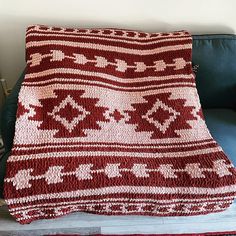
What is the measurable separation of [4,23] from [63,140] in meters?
0.76

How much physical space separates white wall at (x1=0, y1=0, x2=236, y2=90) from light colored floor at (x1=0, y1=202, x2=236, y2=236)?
926mm

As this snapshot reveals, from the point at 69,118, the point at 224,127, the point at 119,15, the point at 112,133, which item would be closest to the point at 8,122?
the point at 69,118

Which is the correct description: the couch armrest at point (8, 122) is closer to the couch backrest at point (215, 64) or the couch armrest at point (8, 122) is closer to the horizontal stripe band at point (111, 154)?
the horizontal stripe band at point (111, 154)

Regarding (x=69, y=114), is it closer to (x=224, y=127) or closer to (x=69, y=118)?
(x=69, y=118)

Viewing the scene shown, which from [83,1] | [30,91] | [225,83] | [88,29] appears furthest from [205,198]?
[83,1]

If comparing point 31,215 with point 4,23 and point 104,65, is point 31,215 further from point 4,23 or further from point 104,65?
point 4,23

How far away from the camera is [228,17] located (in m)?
1.50

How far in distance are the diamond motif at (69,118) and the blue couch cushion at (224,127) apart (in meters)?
0.60

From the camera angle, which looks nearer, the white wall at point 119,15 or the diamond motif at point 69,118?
the diamond motif at point 69,118

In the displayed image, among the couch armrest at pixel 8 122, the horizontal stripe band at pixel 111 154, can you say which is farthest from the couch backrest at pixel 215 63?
the couch armrest at pixel 8 122

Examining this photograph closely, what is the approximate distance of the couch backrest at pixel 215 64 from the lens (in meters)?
1.40

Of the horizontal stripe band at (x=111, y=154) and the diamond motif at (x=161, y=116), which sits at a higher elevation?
the diamond motif at (x=161, y=116)

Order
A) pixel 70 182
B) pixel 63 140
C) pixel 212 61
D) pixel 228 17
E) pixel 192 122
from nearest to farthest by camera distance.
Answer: pixel 70 182, pixel 63 140, pixel 192 122, pixel 212 61, pixel 228 17

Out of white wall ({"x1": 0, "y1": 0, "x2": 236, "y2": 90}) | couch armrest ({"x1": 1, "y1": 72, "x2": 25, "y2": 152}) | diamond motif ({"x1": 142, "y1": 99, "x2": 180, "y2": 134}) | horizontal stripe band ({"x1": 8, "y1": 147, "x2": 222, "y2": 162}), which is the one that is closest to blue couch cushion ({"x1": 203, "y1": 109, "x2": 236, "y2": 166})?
horizontal stripe band ({"x1": 8, "y1": 147, "x2": 222, "y2": 162})
